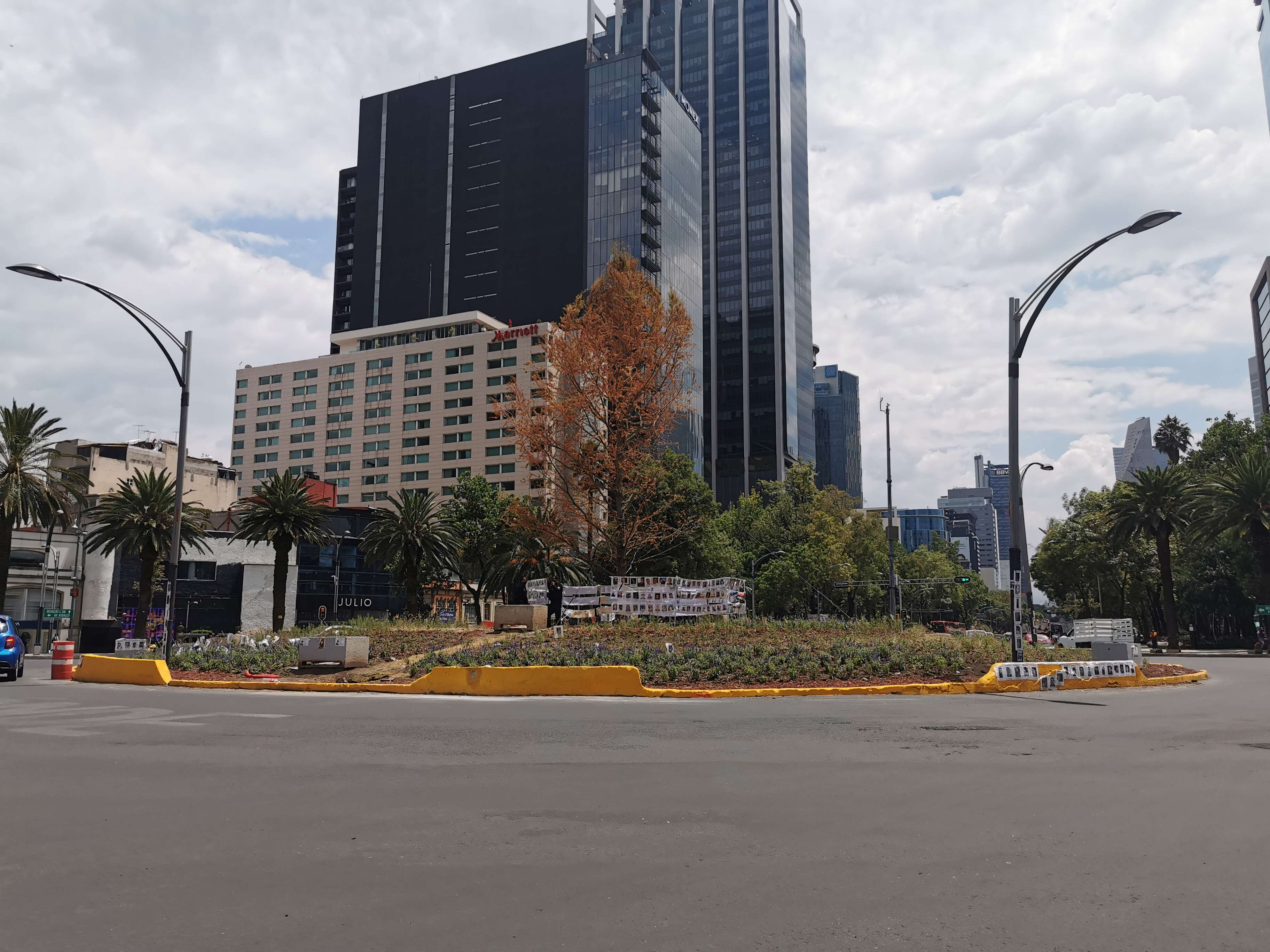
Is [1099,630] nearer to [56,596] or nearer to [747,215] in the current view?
[56,596]

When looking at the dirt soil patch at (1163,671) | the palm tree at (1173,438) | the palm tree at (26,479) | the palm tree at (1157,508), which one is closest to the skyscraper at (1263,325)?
the palm tree at (1173,438)

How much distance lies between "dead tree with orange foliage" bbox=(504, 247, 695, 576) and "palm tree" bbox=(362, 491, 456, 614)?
67.4ft

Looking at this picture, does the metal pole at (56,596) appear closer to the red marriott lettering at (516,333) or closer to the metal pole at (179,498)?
the metal pole at (179,498)

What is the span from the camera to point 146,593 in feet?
142

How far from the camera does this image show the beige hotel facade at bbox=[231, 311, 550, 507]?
4739 inches

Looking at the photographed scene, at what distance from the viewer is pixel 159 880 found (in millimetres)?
5082

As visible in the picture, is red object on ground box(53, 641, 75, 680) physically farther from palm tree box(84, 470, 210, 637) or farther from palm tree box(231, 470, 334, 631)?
palm tree box(231, 470, 334, 631)

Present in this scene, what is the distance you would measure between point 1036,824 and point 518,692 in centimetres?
1267

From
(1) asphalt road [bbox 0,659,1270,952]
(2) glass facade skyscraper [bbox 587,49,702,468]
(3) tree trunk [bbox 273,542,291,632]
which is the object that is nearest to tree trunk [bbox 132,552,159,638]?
(3) tree trunk [bbox 273,542,291,632]

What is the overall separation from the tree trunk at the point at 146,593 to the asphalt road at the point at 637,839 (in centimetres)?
3466

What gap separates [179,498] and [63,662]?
5.01 meters

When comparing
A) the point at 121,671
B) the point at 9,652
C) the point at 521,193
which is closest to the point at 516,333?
the point at 521,193

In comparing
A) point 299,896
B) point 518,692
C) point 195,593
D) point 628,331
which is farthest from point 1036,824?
point 195,593

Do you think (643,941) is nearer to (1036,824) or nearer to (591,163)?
(1036,824)
